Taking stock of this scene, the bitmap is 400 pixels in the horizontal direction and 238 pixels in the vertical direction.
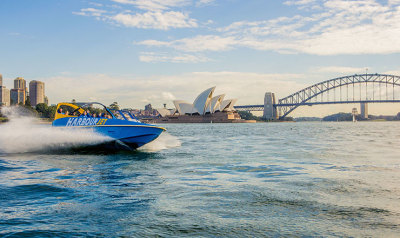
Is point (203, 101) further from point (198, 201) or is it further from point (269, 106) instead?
point (198, 201)

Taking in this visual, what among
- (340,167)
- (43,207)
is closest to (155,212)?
(43,207)

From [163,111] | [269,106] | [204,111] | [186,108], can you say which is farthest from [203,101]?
[269,106]

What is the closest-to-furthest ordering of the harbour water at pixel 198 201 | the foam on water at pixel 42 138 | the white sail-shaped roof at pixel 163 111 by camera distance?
the harbour water at pixel 198 201 → the foam on water at pixel 42 138 → the white sail-shaped roof at pixel 163 111

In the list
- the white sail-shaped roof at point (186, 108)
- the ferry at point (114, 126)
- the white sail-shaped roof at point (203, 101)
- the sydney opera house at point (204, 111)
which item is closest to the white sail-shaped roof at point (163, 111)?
the sydney opera house at point (204, 111)

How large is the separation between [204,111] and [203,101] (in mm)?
9412

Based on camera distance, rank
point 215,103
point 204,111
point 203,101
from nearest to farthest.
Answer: point 203,101, point 215,103, point 204,111

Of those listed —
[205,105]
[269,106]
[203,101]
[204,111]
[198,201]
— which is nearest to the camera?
[198,201]

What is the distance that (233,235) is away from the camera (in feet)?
15.9

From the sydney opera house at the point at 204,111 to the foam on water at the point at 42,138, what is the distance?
12396 cm

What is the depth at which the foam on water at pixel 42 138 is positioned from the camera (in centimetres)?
1642

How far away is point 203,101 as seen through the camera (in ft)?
473

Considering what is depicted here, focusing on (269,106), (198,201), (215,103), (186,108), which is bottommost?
(198,201)

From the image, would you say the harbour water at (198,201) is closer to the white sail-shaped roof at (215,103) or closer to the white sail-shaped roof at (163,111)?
the white sail-shaped roof at (215,103)

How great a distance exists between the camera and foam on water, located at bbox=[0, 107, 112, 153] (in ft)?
53.9
